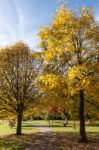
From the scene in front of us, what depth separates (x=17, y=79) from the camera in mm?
39875

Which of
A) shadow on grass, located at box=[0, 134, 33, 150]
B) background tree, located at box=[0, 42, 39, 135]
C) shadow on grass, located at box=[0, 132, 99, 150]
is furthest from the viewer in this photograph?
background tree, located at box=[0, 42, 39, 135]

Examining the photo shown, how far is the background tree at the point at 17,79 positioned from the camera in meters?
39.3

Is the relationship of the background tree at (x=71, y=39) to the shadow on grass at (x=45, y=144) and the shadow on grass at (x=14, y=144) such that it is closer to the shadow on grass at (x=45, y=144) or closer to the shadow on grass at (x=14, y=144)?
the shadow on grass at (x=45, y=144)

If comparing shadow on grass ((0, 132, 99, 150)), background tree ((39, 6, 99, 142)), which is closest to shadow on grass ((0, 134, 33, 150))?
shadow on grass ((0, 132, 99, 150))

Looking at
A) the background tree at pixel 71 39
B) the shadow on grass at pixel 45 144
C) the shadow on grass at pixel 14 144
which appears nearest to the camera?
the shadow on grass at pixel 45 144

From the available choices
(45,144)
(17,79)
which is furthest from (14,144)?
(17,79)

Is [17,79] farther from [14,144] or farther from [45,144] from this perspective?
[45,144]

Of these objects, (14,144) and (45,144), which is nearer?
(45,144)

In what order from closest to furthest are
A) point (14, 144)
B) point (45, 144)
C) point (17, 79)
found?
1. point (45, 144)
2. point (14, 144)
3. point (17, 79)

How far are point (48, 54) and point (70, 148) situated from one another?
779cm

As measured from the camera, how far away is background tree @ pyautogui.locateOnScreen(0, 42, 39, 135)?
39.3m

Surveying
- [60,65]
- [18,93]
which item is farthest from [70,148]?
[18,93]

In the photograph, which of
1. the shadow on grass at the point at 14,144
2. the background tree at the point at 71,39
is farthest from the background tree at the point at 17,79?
the background tree at the point at 71,39

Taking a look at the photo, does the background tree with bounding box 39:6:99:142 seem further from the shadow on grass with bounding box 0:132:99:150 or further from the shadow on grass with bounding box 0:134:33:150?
the shadow on grass with bounding box 0:134:33:150
